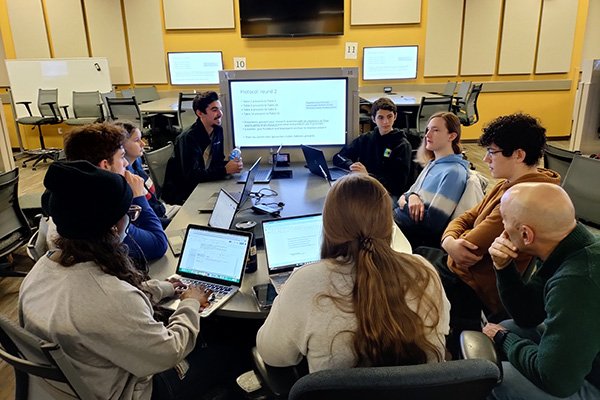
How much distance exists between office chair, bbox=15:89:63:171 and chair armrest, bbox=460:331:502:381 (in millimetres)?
7031

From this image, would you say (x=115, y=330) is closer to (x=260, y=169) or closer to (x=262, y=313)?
(x=262, y=313)

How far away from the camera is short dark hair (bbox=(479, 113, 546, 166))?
1.84 m

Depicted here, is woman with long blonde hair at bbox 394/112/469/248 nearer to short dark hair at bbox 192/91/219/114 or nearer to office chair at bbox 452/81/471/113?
short dark hair at bbox 192/91/219/114

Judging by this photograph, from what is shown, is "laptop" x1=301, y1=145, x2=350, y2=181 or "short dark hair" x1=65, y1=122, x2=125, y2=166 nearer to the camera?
"short dark hair" x1=65, y1=122, x2=125, y2=166

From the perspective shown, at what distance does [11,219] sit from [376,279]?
2860 millimetres

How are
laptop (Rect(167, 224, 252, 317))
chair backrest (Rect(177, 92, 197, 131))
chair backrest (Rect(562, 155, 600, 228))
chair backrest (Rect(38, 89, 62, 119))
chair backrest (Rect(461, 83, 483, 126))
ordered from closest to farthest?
laptop (Rect(167, 224, 252, 317)), chair backrest (Rect(562, 155, 600, 228)), chair backrest (Rect(177, 92, 197, 131)), chair backrest (Rect(461, 83, 483, 126)), chair backrest (Rect(38, 89, 62, 119))

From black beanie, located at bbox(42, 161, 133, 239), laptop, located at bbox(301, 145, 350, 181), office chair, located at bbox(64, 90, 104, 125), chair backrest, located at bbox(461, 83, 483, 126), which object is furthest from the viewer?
office chair, located at bbox(64, 90, 104, 125)

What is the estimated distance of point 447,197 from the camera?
2.22 metres

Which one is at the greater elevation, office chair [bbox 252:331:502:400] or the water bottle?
the water bottle

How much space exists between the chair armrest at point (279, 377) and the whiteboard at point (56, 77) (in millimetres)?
7488

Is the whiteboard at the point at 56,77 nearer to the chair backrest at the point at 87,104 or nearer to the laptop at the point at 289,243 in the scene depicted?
the chair backrest at the point at 87,104

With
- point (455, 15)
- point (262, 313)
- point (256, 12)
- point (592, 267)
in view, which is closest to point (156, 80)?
point (256, 12)

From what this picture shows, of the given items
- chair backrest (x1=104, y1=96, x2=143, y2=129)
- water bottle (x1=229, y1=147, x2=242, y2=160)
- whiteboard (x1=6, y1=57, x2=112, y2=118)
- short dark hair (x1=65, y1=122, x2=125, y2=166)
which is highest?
whiteboard (x1=6, y1=57, x2=112, y2=118)

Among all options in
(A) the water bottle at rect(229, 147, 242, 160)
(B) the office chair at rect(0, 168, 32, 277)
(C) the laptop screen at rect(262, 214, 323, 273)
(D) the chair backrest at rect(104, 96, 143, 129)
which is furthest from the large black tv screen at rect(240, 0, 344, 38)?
(C) the laptop screen at rect(262, 214, 323, 273)
